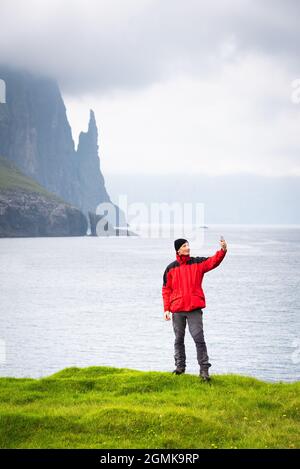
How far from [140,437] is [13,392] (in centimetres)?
517

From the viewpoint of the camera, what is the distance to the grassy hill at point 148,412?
11578 mm

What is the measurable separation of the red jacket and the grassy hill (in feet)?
6.88

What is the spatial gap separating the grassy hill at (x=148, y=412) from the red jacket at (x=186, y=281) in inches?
82.6

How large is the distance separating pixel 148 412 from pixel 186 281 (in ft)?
13.6

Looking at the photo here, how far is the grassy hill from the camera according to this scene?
11.6 meters

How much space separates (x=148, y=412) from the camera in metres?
12.7

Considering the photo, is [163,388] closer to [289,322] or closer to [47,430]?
[47,430]

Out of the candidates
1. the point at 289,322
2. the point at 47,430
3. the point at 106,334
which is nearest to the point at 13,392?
the point at 47,430

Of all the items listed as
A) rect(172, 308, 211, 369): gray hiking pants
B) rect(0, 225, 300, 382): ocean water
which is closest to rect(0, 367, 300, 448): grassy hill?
rect(172, 308, 211, 369): gray hiking pants

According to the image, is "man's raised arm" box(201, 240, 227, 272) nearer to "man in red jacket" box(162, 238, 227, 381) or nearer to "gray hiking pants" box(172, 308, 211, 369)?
"man in red jacket" box(162, 238, 227, 381)

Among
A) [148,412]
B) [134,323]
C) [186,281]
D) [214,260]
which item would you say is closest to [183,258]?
[186,281]

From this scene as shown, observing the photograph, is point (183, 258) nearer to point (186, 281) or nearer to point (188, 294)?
point (186, 281)

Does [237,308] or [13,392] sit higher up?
[13,392]
